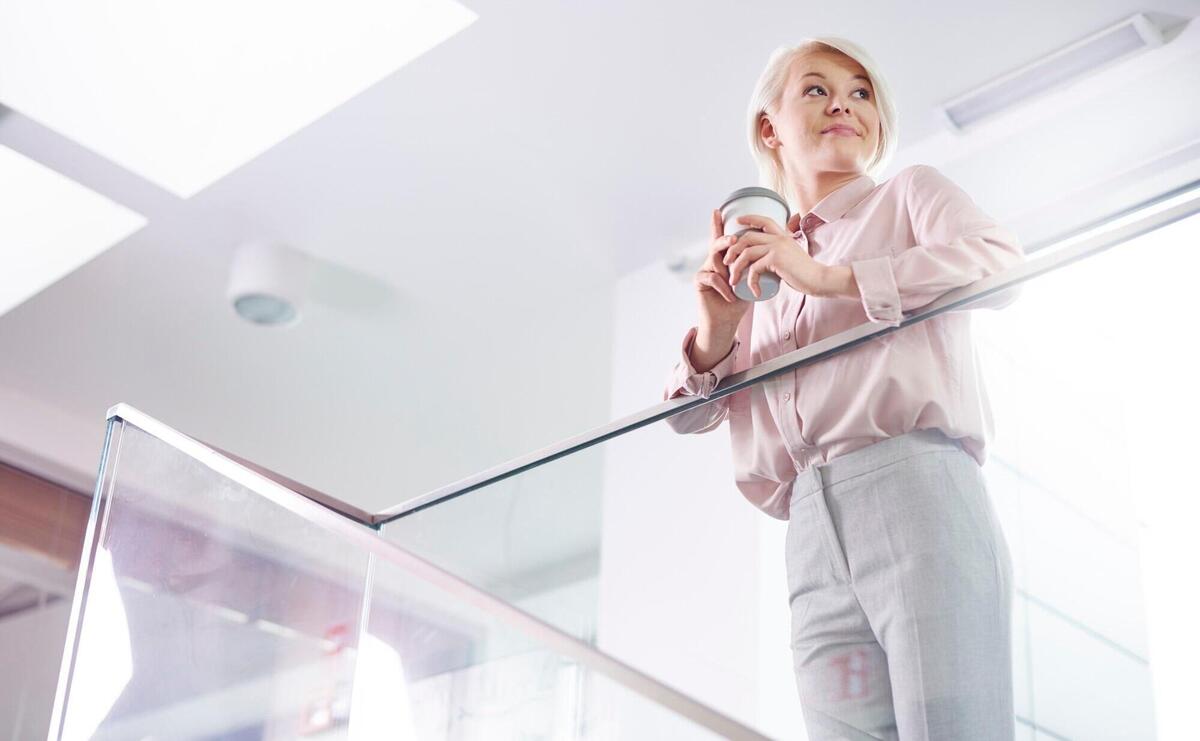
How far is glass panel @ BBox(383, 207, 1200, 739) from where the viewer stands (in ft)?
4.08

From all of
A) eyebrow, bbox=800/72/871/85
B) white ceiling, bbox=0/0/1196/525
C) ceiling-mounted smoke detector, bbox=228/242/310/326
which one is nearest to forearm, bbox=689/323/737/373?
eyebrow, bbox=800/72/871/85

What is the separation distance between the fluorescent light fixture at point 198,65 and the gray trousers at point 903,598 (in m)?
Result: 1.99

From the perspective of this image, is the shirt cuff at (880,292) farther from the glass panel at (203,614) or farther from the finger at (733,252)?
the glass panel at (203,614)

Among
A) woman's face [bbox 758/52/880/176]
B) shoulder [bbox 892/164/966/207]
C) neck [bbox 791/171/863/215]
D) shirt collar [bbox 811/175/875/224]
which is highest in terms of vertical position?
woman's face [bbox 758/52/880/176]

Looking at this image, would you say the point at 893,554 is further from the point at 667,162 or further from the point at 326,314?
the point at 326,314

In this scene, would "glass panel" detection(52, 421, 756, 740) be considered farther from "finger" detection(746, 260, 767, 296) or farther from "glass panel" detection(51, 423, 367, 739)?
"finger" detection(746, 260, 767, 296)

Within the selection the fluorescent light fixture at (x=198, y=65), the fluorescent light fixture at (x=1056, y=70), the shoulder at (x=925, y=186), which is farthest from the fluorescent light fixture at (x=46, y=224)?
the shoulder at (x=925, y=186)

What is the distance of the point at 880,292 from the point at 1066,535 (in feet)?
1.04

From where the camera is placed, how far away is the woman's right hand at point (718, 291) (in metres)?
1.49

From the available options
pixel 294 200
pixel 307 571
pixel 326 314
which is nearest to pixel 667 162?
pixel 294 200

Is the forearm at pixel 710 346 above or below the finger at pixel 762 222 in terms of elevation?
below

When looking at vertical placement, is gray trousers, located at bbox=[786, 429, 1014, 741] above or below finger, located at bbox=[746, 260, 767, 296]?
below

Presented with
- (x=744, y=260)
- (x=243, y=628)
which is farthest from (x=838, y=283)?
(x=243, y=628)

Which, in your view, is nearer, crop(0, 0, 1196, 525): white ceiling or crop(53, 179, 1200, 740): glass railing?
crop(53, 179, 1200, 740): glass railing
